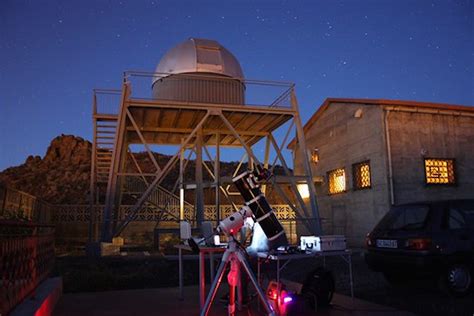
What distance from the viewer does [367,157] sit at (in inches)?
694

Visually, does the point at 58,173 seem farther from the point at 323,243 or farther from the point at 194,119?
the point at 323,243

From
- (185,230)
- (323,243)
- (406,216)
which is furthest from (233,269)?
(406,216)

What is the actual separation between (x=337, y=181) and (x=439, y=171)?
446 cm

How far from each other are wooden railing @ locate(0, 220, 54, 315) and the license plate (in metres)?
6.03

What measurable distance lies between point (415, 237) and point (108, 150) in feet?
50.9

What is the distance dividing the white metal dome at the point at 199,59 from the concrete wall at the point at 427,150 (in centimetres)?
670

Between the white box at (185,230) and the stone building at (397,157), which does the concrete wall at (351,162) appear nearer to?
the stone building at (397,157)

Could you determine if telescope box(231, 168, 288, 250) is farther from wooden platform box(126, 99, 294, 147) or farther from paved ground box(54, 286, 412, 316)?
wooden platform box(126, 99, 294, 147)

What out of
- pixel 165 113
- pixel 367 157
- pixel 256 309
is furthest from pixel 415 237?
pixel 165 113

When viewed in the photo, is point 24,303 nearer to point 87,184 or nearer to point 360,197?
point 360,197

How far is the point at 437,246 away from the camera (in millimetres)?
7754

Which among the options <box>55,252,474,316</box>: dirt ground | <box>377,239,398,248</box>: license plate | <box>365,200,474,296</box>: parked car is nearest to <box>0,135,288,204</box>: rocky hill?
<box>55,252,474,316</box>: dirt ground

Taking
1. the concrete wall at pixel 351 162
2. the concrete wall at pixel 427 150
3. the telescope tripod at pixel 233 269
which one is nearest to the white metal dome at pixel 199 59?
the concrete wall at pixel 351 162

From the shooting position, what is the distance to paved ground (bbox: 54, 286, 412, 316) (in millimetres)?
6688
